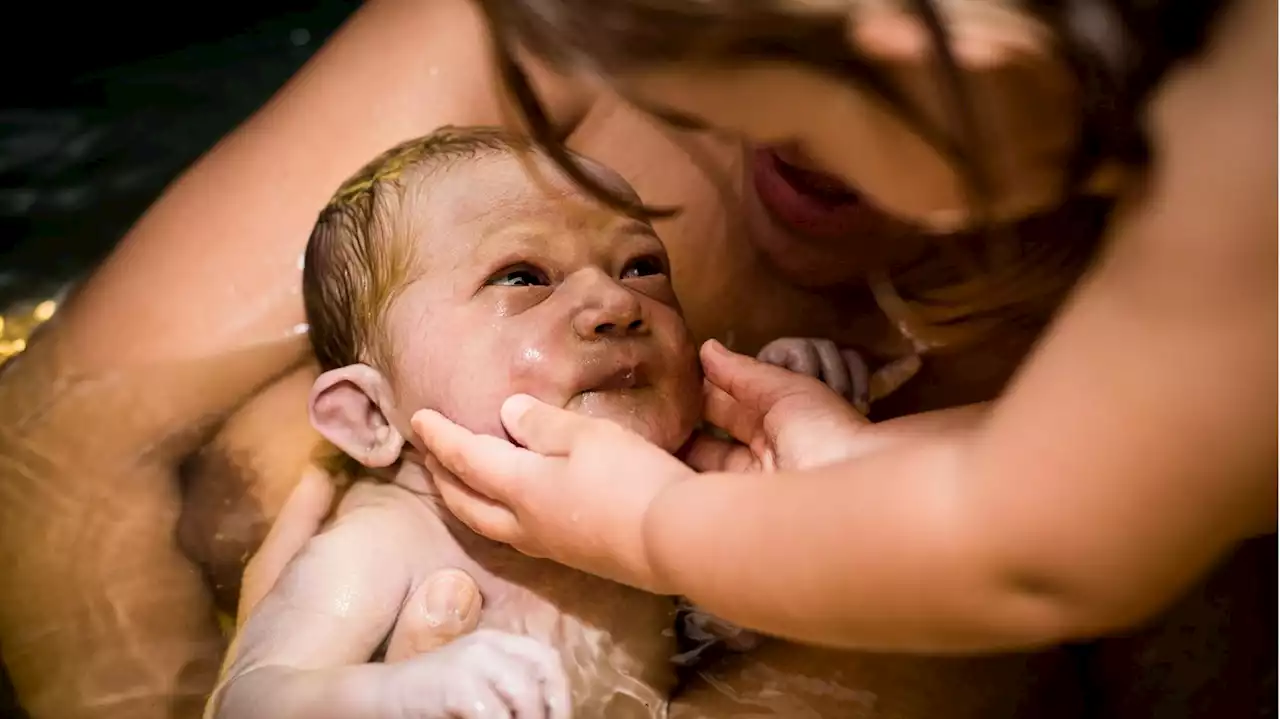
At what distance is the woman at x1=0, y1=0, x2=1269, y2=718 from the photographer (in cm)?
114

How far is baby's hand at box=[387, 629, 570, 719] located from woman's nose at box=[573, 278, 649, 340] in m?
0.25

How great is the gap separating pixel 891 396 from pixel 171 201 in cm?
80

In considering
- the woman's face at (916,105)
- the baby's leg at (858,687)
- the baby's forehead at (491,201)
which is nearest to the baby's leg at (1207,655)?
the baby's leg at (858,687)

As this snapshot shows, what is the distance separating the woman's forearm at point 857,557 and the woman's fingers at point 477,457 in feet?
0.53

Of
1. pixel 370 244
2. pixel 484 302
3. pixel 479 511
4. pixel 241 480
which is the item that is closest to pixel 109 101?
pixel 241 480

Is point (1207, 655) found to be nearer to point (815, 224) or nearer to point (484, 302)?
point (815, 224)

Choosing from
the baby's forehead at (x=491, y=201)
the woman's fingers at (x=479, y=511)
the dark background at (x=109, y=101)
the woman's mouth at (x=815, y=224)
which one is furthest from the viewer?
the dark background at (x=109, y=101)

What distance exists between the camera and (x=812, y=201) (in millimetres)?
1120

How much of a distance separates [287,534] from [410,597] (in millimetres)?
169

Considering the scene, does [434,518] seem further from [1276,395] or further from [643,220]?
[1276,395]

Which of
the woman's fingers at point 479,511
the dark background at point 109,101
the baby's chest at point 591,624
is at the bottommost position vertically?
the dark background at point 109,101

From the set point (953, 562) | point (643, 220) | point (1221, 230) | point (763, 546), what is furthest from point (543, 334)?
point (1221, 230)

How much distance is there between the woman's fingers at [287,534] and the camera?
1.05m

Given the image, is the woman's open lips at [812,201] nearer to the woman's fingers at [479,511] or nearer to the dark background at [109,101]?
the woman's fingers at [479,511]
